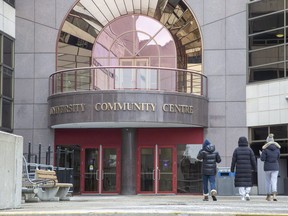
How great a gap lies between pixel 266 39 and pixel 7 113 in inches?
467

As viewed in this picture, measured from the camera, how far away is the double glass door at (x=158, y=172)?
2761 centimetres

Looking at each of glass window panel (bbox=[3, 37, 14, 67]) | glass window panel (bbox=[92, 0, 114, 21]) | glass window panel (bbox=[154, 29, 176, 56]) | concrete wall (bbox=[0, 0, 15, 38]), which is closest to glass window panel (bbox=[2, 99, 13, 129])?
glass window panel (bbox=[3, 37, 14, 67])

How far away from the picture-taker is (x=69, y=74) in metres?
26.9

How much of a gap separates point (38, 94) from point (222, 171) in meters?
8.97

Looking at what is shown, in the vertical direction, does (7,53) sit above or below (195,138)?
above

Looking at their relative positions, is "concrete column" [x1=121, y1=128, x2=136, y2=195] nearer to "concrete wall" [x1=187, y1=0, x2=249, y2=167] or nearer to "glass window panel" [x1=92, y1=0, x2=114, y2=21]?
"concrete wall" [x1=187, y1=0, x2=249, y2=167]

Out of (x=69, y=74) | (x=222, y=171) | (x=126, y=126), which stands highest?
(x=69, y=74)

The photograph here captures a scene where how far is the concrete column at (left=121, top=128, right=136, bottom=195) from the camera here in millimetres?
27203

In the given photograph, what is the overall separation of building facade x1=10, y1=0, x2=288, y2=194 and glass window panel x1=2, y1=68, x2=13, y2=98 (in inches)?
12.8

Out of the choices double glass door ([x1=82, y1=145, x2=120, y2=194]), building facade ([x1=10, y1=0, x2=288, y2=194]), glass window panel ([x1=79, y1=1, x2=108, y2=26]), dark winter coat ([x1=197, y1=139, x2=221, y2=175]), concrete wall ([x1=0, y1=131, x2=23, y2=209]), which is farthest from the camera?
glass window panel ([x1=79, y1=1, x2=108, y2=26])

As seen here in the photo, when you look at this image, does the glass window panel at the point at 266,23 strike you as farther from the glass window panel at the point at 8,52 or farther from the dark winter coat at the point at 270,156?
the dark winter coat at the point at 270,156

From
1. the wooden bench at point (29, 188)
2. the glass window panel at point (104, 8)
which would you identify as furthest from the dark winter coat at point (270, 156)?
the glass window panel at point (104, 8)

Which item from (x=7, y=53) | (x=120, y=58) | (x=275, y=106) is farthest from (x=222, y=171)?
(x=7, y=53)

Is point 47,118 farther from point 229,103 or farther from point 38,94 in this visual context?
point 229,103
